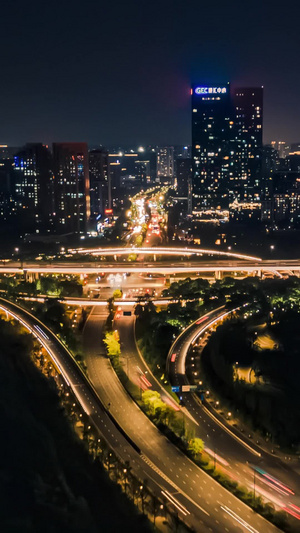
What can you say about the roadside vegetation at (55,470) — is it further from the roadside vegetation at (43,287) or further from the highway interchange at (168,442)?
the roadside vegetation at (43,287)

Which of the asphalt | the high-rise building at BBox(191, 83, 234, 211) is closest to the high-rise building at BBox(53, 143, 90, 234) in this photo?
the high-rise building at BBox(191, 83, 234, 211)

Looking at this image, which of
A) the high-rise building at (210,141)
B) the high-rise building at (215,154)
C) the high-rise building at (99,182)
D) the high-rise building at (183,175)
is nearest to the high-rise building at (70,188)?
the high-rise building at (99,182)

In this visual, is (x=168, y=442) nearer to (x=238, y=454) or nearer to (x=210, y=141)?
(x=238, y=454)

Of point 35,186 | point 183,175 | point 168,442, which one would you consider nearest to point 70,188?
point 35,186

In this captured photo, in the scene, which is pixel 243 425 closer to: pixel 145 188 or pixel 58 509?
pixel 58 509

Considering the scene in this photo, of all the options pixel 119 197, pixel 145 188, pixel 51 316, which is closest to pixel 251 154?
pixel 119 197

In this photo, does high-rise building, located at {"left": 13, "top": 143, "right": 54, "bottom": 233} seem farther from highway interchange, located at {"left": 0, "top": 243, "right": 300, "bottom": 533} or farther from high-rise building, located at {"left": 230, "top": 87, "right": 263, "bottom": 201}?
highway interchange, located at {"left": 0, "top": 243, "right": 300, "bottom": 533}
